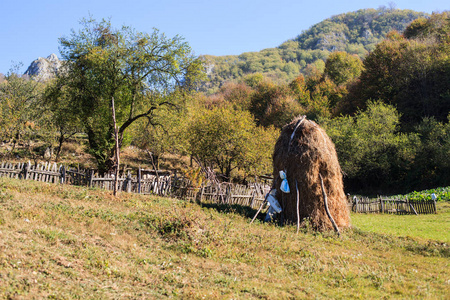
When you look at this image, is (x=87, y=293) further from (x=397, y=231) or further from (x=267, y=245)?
(x=397, y=231)

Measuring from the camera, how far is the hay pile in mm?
13469

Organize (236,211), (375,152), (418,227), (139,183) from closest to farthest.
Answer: (236,211)
(418,227)
(139,183)
(375,152)

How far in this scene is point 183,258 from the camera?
835cm

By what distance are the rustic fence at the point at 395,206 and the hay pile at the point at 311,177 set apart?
1017 centimetres

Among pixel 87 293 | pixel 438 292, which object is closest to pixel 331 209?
pixel 438 292

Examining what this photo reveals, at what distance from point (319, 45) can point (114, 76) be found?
524 feet

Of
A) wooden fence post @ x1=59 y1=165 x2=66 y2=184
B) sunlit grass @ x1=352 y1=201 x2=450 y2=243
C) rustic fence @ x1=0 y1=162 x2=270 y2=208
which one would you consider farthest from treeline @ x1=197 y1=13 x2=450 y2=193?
wooden fence post @ x1=59 y1=165 x2=66 y2=184

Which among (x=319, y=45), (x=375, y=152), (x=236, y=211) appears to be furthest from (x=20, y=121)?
(x=319, y=45)

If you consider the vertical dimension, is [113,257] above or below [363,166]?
below

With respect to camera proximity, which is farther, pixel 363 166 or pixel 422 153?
pixel 363 166

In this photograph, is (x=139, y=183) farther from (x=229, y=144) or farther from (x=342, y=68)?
(x=342, y=68)

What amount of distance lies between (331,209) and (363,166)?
26.2m

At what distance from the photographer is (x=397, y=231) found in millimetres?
14961

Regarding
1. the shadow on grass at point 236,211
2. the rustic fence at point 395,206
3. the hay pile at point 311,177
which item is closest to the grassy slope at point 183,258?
the hay pile at point 311,177
